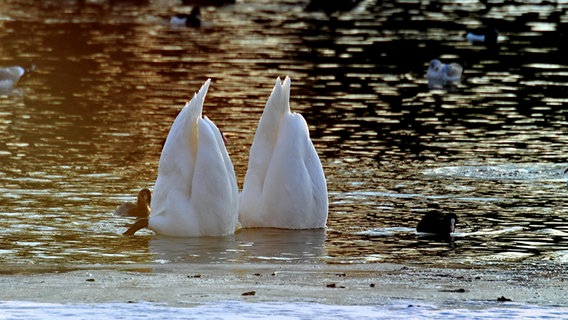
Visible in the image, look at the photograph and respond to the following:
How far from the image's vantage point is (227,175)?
43.9 feet

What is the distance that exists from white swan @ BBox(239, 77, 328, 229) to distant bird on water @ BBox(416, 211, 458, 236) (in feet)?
3.52

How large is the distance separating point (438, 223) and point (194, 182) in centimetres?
239

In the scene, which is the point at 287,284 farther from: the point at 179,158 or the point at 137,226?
the point at 137,226

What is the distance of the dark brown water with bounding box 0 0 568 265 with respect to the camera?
13.3 meters

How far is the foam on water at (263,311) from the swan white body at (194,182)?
3643mm

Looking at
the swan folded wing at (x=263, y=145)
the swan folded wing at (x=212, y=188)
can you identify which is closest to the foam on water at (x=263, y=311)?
the swan folded wing at (x=212, y=188)

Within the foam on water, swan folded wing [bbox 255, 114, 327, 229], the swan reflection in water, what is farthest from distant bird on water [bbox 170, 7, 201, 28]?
the foam on water

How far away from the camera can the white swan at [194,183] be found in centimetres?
1320

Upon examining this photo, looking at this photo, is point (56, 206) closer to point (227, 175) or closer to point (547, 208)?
point (227, 175)

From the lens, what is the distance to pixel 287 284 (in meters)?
10.6

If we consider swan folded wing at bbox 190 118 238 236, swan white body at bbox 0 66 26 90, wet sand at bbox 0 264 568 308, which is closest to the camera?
wet sand at bbox 0 264 568 308

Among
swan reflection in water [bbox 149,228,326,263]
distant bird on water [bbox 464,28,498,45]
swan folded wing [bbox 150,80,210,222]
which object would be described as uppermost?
swan folded wing [bbox 150,80,210,222]

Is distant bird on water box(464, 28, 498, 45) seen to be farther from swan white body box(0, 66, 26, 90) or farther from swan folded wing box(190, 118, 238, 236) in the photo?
swan folded wing box(190, 118, 238, 236)

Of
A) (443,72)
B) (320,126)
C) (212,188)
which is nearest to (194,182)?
(212,188)
